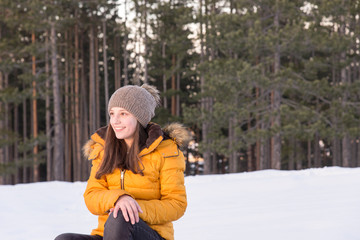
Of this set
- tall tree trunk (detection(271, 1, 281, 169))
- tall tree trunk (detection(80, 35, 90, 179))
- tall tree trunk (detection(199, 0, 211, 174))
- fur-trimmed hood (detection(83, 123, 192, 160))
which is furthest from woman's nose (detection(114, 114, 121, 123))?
tall tree trunk (detection(80, 35, 90, 179))

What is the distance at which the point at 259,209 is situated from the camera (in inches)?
227

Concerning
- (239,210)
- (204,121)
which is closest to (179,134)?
(239,210)

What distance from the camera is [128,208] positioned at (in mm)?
2225

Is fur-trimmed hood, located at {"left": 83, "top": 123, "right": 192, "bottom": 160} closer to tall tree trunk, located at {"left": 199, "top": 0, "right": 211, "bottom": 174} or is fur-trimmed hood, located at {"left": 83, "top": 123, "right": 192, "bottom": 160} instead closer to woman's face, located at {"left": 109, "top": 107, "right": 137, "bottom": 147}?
woman's face, located at {"left": 109, "top": 107, "right": 137, "bottom": 147}

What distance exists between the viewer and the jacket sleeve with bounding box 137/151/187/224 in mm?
2381

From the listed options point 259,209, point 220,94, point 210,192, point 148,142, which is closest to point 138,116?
point 148,142

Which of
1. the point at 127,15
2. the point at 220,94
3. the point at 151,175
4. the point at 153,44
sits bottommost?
the point at 151,175

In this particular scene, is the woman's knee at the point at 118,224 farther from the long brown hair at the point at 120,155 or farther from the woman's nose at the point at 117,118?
the woman's nose at the point at 117,118

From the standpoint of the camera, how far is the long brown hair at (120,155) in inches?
96.7

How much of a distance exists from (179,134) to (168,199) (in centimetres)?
37

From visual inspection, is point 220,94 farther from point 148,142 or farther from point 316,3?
point 148,142

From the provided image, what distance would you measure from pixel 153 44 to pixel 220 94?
7.25 meters

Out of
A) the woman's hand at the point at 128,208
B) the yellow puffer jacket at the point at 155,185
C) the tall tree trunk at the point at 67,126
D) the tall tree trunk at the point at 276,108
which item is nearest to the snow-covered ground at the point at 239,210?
the yellow puffer jacket at the point at 155,185

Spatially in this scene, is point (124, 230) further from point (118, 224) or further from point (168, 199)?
point (168, 199)
